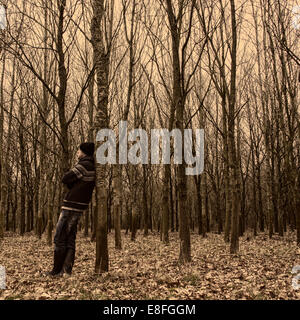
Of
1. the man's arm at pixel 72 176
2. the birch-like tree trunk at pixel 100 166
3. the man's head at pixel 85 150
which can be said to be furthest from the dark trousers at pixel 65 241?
the man's head at pixel 85 150

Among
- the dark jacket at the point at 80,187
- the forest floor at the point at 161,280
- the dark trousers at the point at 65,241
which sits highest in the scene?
the dark jacket at the point at 80,187

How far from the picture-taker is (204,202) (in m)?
13.2

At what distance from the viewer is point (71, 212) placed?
4816 mm

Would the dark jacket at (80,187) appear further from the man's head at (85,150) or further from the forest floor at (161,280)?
the forest floor at (161,280)

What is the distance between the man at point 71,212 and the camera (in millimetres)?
→ 4762

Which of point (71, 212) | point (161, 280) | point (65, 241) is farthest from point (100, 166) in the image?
point (161, 280)

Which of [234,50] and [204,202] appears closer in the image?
[234,50]

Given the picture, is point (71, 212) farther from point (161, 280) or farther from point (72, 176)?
point (161, 280)

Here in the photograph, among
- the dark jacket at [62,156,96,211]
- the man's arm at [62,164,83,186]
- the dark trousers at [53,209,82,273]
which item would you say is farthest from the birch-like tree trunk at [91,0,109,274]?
the dark trousers at [53,209,82,273]

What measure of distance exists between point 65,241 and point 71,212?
460 millimetres
